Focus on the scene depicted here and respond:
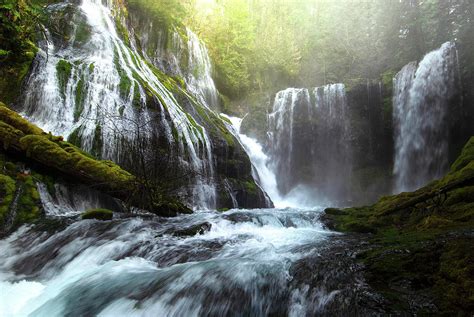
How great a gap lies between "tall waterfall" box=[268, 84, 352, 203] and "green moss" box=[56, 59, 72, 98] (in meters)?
11.3

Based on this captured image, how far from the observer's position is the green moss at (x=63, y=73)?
34.4 feet

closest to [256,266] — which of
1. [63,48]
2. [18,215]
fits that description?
[18,215]

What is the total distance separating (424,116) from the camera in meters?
15.0

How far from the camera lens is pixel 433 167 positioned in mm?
14578

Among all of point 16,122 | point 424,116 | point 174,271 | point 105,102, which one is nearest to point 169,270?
point 174,271

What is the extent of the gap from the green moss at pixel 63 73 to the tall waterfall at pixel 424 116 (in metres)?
15.0

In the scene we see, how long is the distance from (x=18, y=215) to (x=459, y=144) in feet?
53.3

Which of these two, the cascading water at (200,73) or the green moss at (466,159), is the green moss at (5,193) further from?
the cascading water at (200,73)

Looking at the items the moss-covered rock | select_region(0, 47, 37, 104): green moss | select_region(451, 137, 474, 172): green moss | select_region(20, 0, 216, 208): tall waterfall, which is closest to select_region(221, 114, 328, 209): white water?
select_region(20, 0, 216, 208): tall waterfall

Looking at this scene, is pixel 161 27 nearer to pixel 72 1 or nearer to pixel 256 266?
pixel 72 1

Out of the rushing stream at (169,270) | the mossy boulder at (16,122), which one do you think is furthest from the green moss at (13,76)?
the rushing stream at (169,270)

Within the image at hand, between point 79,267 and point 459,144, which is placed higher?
point 459,144

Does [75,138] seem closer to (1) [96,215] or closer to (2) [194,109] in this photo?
(1) [96,215]

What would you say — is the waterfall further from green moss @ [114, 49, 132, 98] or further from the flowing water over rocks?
the flowing water over rocks
